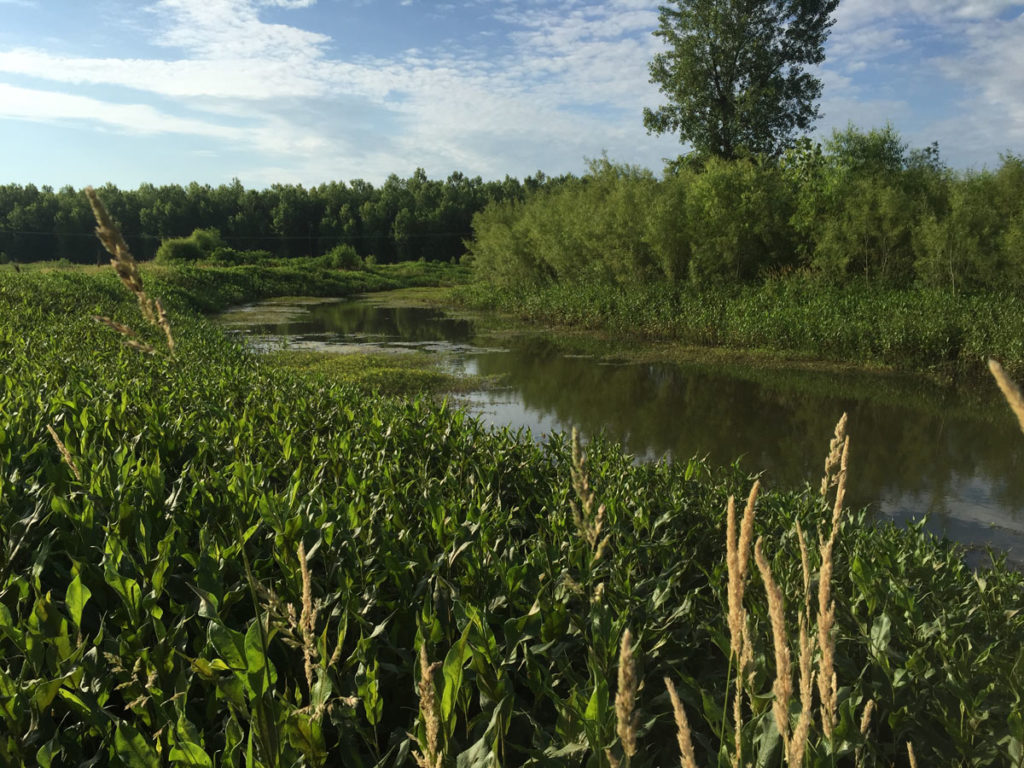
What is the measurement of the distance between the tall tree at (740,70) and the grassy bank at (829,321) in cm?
1040

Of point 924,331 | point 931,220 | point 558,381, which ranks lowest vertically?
point 558,381

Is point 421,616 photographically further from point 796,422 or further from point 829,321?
point 829,321

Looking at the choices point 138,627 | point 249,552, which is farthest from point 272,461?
point 138,627

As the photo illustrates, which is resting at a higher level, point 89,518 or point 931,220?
point 931,220

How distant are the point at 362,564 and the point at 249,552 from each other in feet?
1.86

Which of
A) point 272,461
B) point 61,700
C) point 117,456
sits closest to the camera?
point 61,700

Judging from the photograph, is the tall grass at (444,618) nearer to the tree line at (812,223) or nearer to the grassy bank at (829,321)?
the grassy bank at (829,321)

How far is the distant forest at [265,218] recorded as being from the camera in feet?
225

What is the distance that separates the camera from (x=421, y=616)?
2453mm

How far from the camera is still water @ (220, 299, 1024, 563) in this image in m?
8.17

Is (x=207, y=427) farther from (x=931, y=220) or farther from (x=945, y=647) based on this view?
(x=931, y=220)

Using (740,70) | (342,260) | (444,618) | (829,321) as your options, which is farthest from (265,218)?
(444,618)

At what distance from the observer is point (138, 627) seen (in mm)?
2438

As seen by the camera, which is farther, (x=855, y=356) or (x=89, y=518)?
(x=855, y=356)
